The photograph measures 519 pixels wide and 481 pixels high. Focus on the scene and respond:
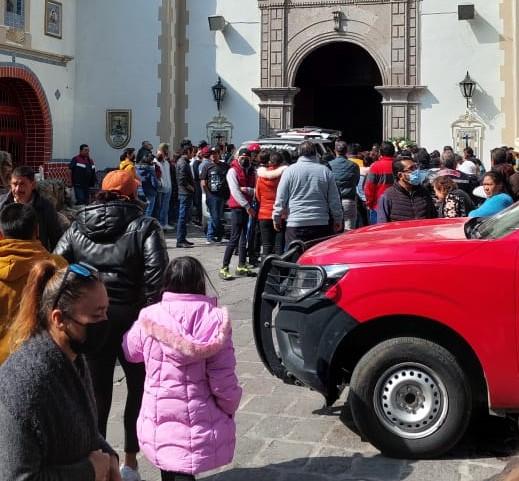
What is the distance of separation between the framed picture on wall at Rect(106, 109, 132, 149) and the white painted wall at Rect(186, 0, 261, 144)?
194cm

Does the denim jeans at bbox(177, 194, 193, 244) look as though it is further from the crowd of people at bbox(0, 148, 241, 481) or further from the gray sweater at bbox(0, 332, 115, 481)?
the gray sweater at bbox(0, 332, 115, 481)

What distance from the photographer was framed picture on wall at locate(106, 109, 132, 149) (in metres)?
19.9

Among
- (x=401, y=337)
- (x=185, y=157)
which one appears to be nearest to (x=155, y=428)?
(x=401, y=337)

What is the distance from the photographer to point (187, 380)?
11.8 ft

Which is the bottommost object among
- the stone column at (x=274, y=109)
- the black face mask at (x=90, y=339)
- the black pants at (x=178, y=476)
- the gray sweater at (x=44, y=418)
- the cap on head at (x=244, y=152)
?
the black pants at (x=178, y=476)

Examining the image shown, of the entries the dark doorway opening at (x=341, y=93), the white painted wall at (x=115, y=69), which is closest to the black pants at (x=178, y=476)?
the white painted wall at (x=115, y=69)

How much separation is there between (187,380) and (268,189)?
641cm

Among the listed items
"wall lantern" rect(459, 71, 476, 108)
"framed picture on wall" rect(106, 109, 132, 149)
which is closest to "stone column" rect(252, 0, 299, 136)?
"framed picture on wall" rect(106, 109, 132, 149)

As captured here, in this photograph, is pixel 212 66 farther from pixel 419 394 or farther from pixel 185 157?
pixel 419 394

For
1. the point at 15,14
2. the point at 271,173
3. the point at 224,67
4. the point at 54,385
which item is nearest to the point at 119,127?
the point at 224,67

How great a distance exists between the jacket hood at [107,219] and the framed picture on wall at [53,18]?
617 inches

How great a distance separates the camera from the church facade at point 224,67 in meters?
17.6

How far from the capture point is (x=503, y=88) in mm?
17547

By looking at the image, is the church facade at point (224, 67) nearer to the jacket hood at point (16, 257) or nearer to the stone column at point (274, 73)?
the stone column at point (274, 73)
